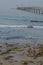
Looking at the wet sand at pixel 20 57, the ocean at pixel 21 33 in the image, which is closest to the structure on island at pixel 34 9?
the ocean at pixel 21 33

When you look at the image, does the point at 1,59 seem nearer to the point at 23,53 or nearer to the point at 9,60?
the point at 9,60

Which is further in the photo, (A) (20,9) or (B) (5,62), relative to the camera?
(A) (20,9)

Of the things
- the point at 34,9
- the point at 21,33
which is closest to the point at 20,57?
the point at 21,33

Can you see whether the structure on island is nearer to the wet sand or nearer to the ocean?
the ocean

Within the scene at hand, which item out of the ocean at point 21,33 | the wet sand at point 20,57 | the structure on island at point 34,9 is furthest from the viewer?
the structure on island at point 34,9

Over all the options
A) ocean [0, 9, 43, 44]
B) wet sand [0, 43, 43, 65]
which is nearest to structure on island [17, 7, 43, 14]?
ocean [0, 9, 43, 44]

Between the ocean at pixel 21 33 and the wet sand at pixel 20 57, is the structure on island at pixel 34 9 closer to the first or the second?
the ocean at pixel 21 33

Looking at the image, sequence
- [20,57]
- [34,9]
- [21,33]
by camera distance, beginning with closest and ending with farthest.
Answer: [20,57]
[21,33]
[34,9]

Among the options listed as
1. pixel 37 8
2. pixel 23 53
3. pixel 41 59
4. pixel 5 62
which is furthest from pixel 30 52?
pixel 37 8

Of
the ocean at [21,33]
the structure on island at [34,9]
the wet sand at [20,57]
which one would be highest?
the wet sand at [20,57]

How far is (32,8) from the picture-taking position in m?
29.9

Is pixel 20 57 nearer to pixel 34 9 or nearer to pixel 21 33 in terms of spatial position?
pixel 21 33

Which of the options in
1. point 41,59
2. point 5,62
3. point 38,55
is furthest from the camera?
point 38,55

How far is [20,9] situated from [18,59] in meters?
25.5
